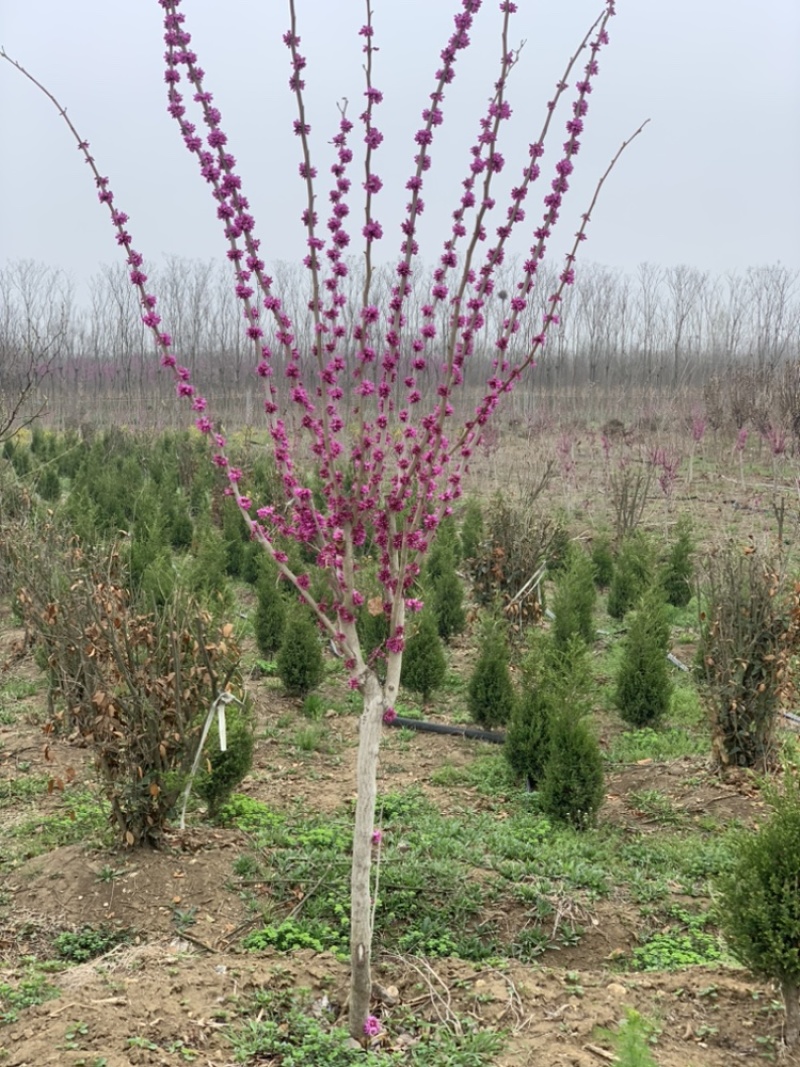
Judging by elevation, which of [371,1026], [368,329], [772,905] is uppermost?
[368,329]

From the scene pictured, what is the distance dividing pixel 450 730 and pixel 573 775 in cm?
180

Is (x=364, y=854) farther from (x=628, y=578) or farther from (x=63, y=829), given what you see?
(x=628, y=578)

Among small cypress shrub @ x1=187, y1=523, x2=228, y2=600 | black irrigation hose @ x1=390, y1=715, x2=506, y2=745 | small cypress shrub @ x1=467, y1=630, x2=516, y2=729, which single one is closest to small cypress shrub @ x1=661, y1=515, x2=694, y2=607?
small cypress shrub @ x1=467, y1=630, x2=516, y2=729

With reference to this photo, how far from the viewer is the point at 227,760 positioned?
471cm

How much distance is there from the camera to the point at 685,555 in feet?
35.4

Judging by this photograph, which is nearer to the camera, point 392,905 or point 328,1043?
point 328,1043

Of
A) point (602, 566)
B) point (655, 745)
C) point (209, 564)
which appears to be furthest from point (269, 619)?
point (602, 566)

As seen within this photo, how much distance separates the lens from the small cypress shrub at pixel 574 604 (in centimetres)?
801

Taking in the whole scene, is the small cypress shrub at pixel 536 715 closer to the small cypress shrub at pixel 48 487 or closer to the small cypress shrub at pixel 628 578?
the small cypress shrub at pixel 628 578

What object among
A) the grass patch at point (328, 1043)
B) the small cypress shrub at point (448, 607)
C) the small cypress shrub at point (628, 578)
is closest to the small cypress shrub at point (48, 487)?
the small cypress shrub at point (448, 607)

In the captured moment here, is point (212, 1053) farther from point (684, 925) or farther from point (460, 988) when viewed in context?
point (684, 925)

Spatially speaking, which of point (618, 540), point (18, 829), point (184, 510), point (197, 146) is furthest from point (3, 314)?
point (197, 146)

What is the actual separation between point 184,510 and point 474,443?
35.8 feet

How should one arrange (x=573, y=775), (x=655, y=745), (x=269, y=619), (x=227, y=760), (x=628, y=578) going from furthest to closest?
(x=628, y=578), (x=269, y=619), (x=655, y=745), (x=573, y=775), (x=227, y=760)
